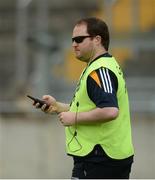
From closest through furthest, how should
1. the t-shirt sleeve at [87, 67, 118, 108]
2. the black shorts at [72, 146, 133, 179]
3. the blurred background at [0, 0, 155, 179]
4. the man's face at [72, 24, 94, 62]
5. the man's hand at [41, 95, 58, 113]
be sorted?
the t-shirt sleeve at [87, 67, 118, 108], the black shorts at [72, 146, 133, 179], the man's face at [72, 24, 94, 62], the man's hand at [41, 95, 58, 113], the blurred background at [0, 0, 155, 179]

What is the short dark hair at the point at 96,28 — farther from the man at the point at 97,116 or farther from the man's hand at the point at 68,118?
the man's hand at the point at 68,118

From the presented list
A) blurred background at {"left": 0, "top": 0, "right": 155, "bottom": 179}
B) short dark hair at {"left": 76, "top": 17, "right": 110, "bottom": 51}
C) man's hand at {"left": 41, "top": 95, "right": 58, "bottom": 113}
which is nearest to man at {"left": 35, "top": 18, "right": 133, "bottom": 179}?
short dark hair at {"left": 76, "top": 17, "right": 110, "bottom": 51}

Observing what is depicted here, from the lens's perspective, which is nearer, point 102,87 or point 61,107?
point 102,87

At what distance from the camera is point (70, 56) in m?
9.30

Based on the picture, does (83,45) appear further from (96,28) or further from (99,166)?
(99,166)

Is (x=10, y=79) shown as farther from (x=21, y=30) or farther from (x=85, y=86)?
(x=85, y=86)

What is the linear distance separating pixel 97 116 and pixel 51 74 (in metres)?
5.34

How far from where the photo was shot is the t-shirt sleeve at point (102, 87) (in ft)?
12.6

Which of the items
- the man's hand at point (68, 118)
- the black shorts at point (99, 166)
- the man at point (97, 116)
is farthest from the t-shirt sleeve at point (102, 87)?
the black shorts at point (99, 166)

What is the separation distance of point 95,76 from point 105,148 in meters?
0.43

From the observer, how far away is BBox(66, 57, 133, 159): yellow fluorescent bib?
3.94 m

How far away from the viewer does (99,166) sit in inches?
155

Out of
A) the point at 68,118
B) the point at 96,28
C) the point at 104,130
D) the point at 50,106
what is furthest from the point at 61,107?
the point at 96,28

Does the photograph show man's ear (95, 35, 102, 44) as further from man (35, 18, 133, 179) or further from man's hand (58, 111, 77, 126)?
man's hand (58, 111, 77, 126)
